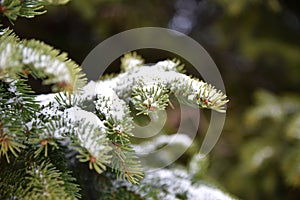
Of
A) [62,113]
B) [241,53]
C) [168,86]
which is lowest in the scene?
[62,113]

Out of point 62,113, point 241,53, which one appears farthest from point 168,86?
point 241,53

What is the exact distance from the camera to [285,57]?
2666mm

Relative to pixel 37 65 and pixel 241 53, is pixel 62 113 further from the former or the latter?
pixel 241 53

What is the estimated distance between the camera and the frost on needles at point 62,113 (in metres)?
0.50

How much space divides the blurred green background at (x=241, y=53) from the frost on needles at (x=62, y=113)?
139 cm

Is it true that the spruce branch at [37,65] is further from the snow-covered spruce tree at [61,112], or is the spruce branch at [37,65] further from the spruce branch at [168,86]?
the spruce branch at [168,86]

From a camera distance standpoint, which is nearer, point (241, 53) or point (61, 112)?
point (61, 112)

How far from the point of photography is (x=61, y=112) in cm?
62

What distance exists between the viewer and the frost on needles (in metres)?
0.50

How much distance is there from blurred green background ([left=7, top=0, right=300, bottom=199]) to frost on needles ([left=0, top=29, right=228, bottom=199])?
1.39 metres

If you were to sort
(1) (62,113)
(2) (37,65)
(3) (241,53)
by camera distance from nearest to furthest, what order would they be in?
(2) (37,65), (1) (62,113), (3) (241,53)

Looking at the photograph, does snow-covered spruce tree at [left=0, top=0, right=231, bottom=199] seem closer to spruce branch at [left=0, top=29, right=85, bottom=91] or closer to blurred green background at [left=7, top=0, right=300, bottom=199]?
spruce branch at [left=0, top=29, right=85, bottom=91]

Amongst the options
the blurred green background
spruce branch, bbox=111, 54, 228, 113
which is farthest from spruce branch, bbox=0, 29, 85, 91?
the blurred green background

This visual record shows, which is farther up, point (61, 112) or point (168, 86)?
point (168, 86)
